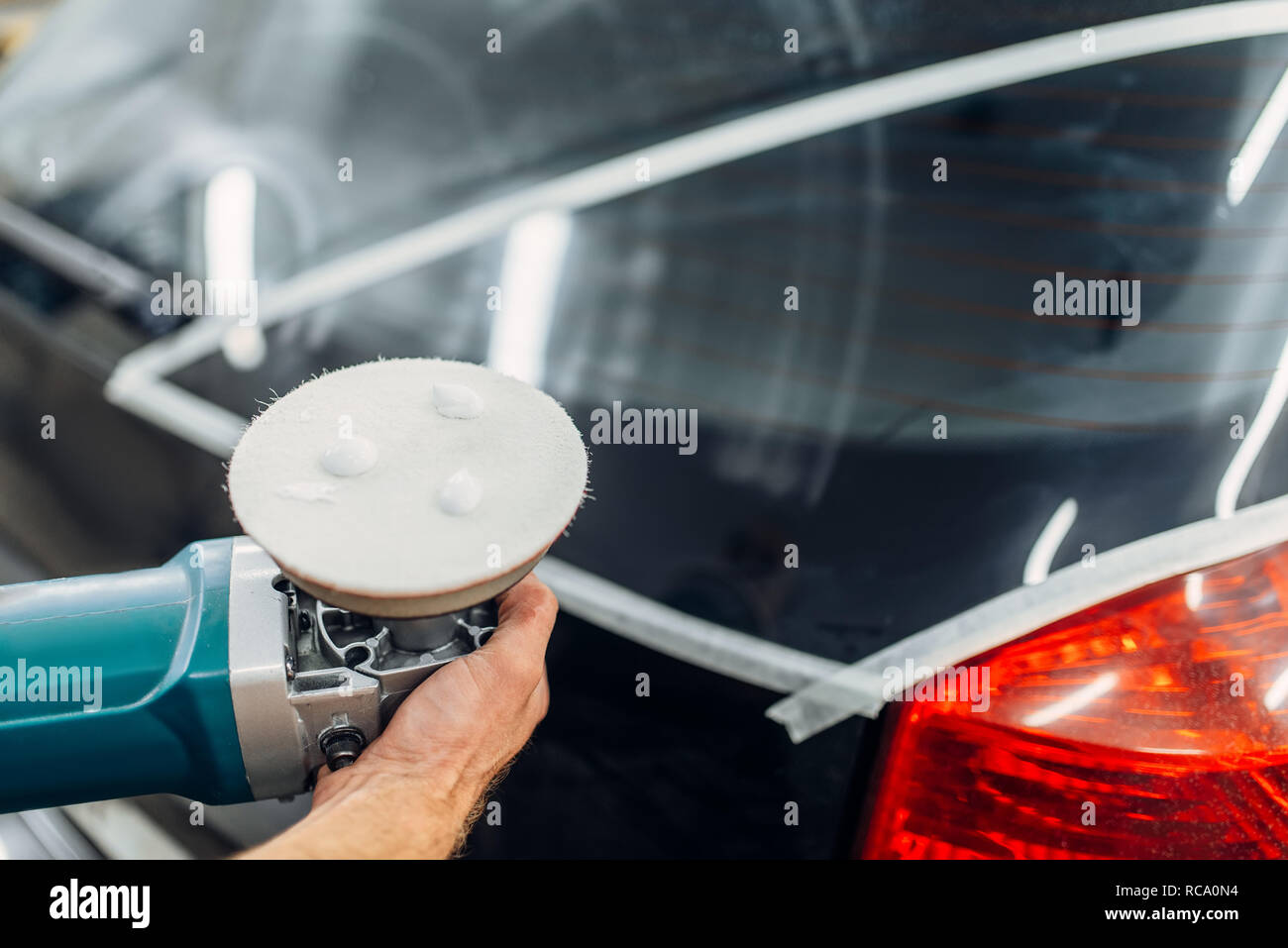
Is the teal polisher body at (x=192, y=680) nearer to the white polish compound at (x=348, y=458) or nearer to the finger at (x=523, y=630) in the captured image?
the finger at (x=523, y=630)

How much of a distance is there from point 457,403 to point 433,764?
16.0 inches

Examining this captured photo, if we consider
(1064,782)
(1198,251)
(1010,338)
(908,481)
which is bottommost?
(1064,782)

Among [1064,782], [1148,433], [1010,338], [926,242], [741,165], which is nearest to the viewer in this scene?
[1064,782]

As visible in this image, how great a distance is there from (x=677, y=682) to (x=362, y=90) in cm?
154

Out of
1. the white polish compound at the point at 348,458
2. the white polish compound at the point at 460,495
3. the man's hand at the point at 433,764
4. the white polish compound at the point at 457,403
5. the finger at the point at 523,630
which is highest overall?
the white polish compound at the point at 457,403

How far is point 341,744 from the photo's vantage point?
1.07m

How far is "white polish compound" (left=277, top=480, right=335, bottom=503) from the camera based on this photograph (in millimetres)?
956

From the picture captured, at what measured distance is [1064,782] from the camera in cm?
113

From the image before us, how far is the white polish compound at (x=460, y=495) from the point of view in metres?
0.96

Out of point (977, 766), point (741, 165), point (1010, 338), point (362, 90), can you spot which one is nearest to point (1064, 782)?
point (977, 766)

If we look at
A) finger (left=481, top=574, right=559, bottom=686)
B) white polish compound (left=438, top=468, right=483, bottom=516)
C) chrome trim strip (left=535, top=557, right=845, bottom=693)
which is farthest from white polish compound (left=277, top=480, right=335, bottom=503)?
chrome trim strip (left=535, top=557, right=845, bottom=693)

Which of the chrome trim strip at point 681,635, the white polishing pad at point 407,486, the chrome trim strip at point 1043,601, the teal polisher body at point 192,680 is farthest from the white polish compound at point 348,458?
the chrome trim strip at point 1043,601

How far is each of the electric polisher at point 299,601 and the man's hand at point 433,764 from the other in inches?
1.0
